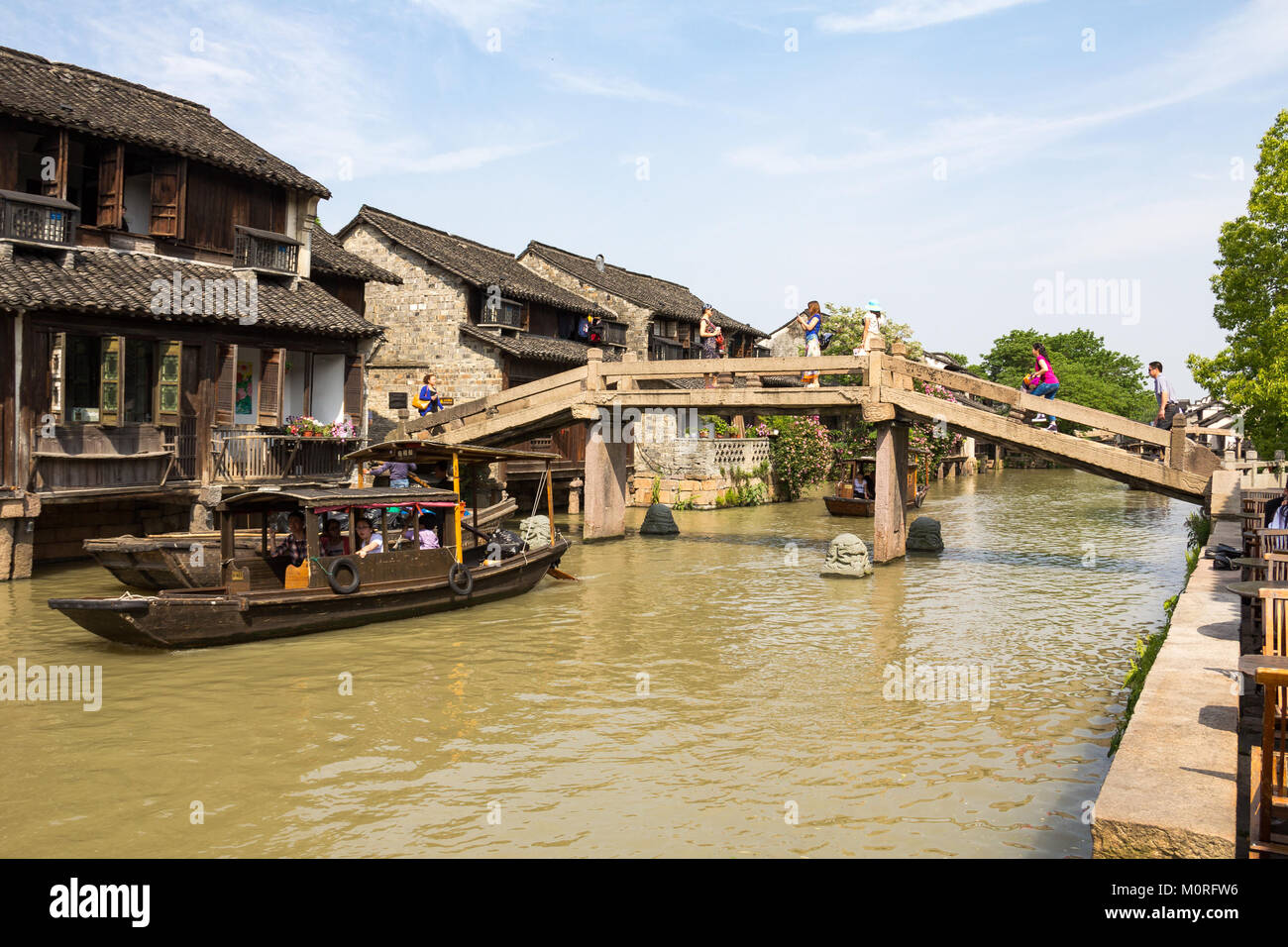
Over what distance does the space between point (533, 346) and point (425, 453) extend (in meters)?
12.8

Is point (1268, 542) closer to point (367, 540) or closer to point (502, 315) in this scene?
point (367, 540)

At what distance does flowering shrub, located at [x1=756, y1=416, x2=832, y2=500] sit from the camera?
35031 mm

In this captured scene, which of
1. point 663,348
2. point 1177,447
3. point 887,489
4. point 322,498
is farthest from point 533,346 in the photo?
point 1177,447

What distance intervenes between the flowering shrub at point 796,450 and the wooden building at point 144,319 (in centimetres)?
1723

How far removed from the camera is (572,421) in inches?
875

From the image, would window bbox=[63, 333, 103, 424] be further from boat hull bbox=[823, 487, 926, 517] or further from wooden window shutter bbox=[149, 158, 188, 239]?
boat hull bbox=[823, 487, 926, 517]

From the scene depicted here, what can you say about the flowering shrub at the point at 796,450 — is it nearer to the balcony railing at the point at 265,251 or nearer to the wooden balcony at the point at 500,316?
Result: the wooden balcony at the point at 500,316

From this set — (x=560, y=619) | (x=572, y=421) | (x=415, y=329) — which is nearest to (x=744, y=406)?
(x=572, y=421)

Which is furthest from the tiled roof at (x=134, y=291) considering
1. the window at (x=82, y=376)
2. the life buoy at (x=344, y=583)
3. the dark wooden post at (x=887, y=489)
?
the dark wooden post at (x=887, y=489)

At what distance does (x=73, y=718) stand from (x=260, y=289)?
12578 millimetres

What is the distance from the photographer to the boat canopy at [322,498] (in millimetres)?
12562

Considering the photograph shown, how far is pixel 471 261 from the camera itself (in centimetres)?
2992

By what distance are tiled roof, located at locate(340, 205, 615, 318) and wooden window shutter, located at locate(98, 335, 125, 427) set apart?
11.7m
